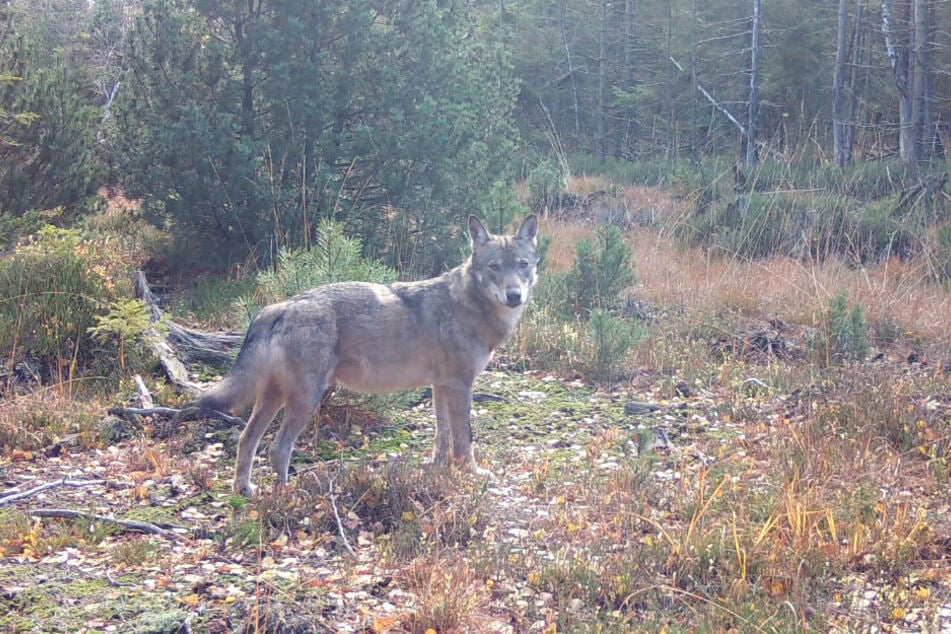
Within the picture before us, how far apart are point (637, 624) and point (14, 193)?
8586mm

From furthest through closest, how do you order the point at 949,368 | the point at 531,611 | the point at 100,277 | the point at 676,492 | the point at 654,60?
the point at 654,60 < the point at 949,368 < the point at 100,277 < the point at 676,492 < the point at 531,611

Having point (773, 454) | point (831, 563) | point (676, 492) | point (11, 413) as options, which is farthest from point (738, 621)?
Result: point (11, 413)

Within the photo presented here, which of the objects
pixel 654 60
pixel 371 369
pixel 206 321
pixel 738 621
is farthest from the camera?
pixel 654 60

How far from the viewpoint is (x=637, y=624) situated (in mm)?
3662

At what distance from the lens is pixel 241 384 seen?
498 centimetres

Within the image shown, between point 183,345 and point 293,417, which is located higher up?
point 293,417

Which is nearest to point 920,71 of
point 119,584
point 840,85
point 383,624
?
point 840,85

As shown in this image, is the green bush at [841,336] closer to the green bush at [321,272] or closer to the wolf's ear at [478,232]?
the wolf's ear at [478,232]

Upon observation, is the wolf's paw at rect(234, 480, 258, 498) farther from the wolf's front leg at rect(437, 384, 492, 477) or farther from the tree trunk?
the tree trunk

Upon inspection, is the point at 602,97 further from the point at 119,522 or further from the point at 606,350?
the point at 119,522

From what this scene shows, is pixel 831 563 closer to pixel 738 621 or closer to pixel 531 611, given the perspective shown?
pixel 738 621

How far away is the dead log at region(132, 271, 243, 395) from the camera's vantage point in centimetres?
701

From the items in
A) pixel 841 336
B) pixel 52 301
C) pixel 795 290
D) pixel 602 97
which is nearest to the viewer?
pixel 52 301

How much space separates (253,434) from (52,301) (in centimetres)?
295
